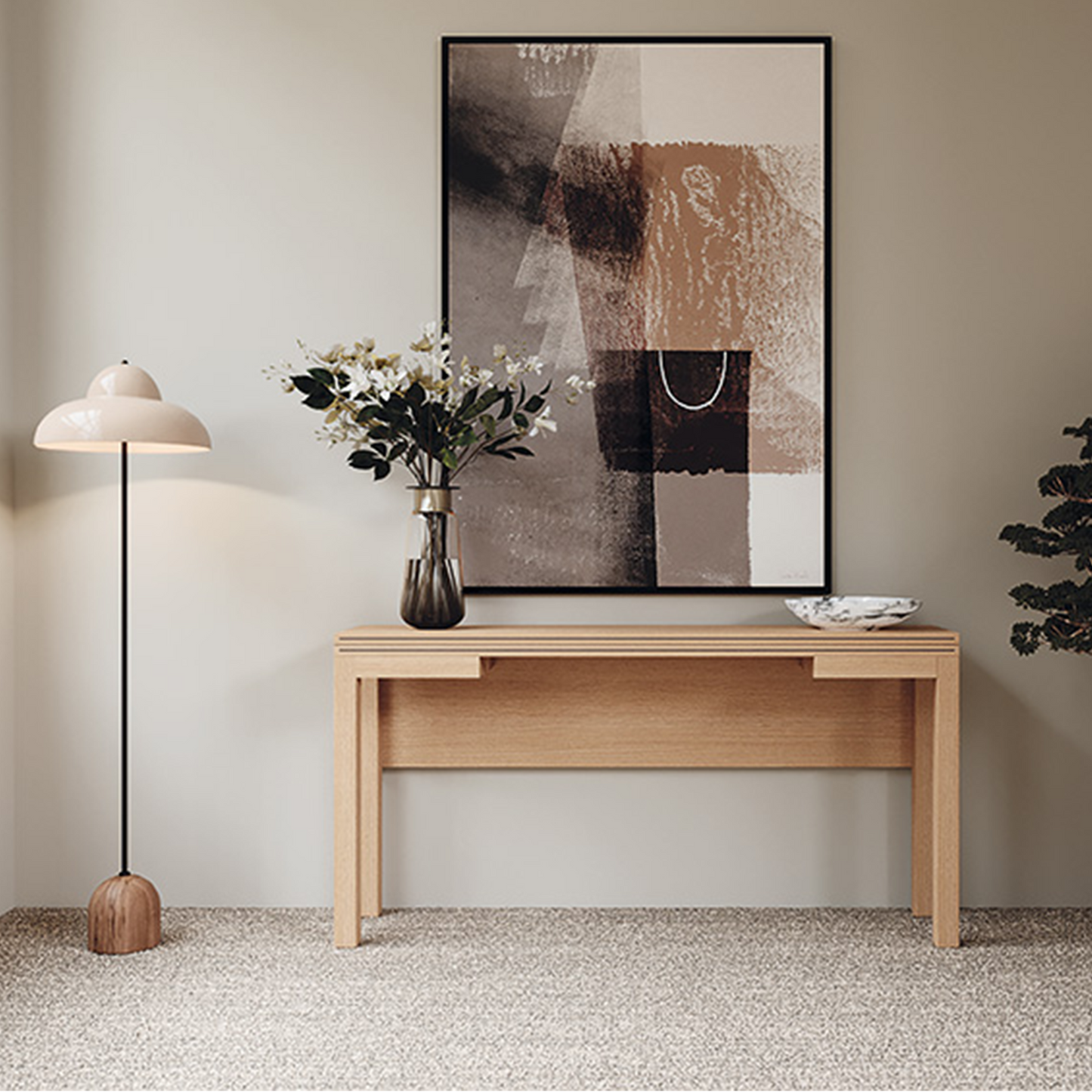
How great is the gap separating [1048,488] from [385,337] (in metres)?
1.71

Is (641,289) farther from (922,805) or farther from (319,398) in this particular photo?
(922,805)

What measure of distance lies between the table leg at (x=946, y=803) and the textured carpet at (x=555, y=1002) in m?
0.13

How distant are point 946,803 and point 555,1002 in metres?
1.02

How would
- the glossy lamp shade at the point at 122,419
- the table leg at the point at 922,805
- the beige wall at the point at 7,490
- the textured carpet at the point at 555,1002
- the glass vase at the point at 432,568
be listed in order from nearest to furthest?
the textured carpet at the point at 555,1002 → the glossy lamp shade at the point at 122,419 → the glass vase at the point at 432,568 → the table leg at the point at 922,805 → the beige wall at the point at 7,490

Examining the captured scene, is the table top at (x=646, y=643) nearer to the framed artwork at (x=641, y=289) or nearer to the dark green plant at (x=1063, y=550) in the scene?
the dark green plant at (x=1063, y=550)

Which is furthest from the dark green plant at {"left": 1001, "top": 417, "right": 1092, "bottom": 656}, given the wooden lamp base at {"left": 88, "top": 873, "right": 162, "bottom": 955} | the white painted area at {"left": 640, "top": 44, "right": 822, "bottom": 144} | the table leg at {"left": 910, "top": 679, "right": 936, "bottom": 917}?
the wooden lamp base at {"left": 88, "top": 873, "right": 162, "bottom": 955}

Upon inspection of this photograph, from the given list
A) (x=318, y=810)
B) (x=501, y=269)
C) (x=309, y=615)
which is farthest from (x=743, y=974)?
(x=501, y=269)

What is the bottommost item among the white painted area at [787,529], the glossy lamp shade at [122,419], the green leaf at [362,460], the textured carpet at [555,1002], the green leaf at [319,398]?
the textured carpet at [555,1002]

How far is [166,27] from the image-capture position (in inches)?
115

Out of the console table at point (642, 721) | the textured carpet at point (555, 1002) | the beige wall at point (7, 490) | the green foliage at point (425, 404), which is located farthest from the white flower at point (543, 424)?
the beige wall at point (7, 490)

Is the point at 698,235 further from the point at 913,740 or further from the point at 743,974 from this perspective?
the point at 743,974

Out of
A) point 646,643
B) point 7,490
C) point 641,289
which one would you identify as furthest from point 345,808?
point 641,289

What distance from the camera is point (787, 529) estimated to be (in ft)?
9.46

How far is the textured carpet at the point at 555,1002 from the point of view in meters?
1.90
